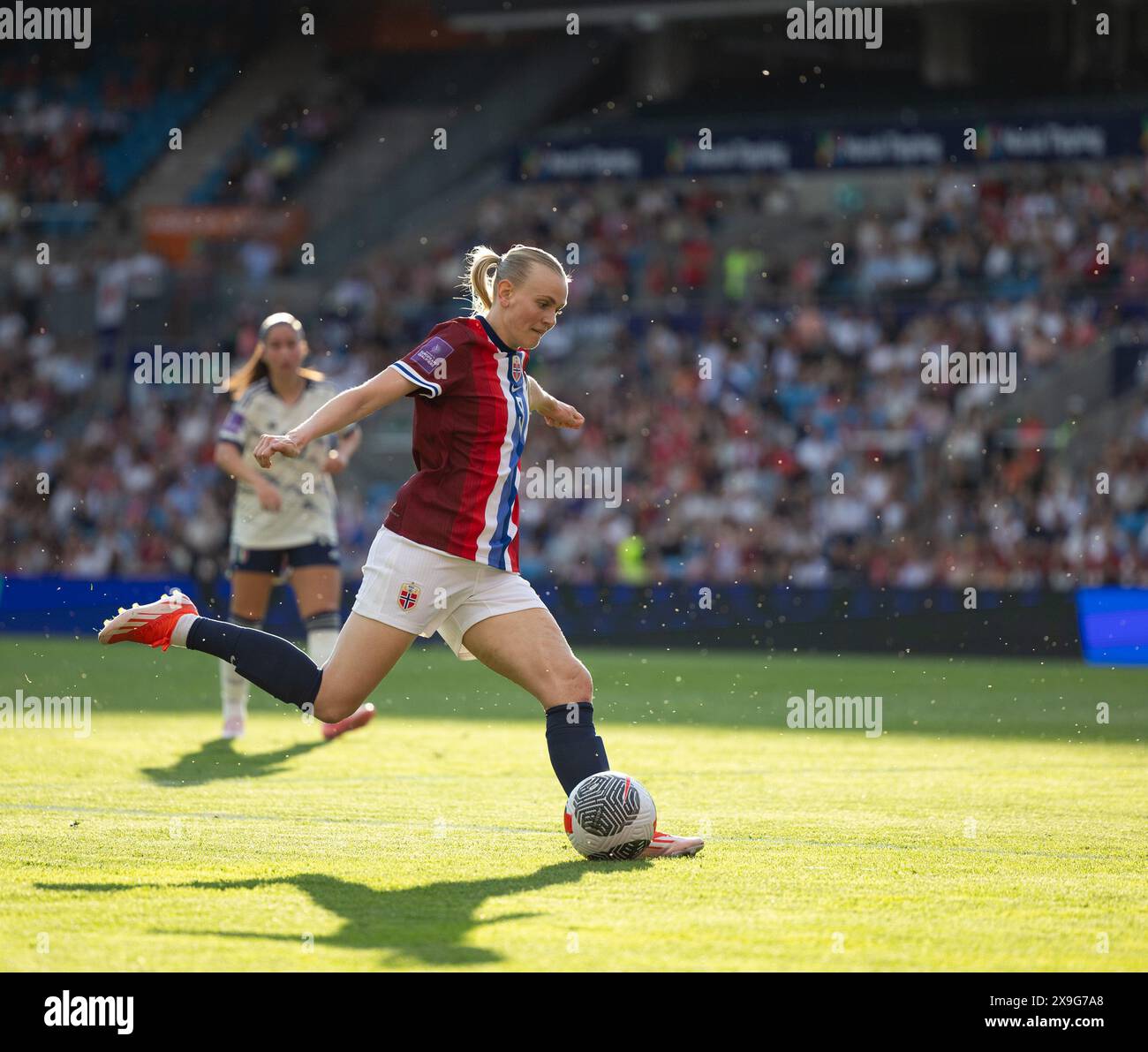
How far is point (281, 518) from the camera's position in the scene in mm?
10812

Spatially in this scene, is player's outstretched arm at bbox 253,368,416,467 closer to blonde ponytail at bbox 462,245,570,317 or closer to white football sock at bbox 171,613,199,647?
blonde ponytail at bbox 462,245,570,317

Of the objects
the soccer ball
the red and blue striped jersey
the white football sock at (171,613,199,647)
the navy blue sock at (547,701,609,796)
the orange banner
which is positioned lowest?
the soccer ball

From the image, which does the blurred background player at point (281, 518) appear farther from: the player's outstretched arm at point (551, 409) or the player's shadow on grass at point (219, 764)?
the player's outstretched arm at point (551, 409)

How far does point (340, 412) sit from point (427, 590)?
79cm

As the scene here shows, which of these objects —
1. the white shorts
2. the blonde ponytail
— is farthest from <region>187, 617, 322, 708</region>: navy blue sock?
the blonde ponytail

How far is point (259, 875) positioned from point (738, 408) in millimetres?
18265

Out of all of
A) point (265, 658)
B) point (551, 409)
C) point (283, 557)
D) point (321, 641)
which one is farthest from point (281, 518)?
point (265, 658)

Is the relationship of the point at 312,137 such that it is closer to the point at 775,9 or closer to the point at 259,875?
the point at 775,9

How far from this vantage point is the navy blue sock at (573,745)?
680 centimetres

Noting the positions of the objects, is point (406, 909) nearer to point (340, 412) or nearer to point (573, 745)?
point (573, 745)

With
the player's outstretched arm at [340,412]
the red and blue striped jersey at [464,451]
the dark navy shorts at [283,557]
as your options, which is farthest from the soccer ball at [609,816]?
the dark navy shorts at [283,557]

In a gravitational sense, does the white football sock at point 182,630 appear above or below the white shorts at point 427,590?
below

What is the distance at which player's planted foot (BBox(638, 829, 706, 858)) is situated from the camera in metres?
6.79

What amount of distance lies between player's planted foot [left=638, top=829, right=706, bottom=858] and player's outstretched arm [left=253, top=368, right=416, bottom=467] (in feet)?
6.28
